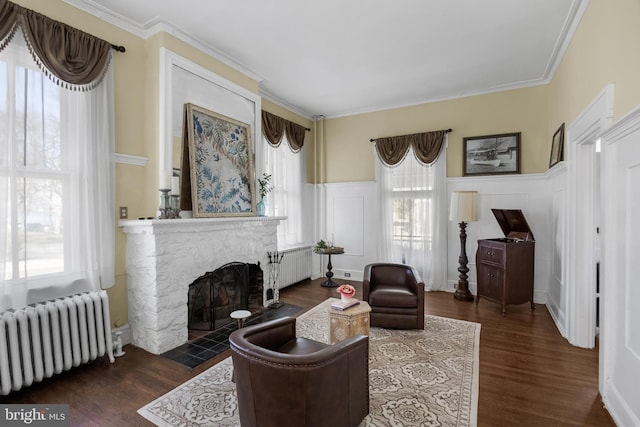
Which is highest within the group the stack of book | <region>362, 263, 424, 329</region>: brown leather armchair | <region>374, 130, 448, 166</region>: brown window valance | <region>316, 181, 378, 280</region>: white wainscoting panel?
<region>374, 130, 448, 166</region>: brown window valance

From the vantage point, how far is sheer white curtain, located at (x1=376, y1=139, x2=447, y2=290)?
514 centimetres

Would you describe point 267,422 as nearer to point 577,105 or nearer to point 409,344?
point 409,344

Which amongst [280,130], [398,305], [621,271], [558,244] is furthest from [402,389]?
[280,130]

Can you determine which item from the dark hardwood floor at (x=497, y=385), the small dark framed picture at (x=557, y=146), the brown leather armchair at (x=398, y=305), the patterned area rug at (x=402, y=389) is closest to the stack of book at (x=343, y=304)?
the patterned area rug at (x=402, y=389)

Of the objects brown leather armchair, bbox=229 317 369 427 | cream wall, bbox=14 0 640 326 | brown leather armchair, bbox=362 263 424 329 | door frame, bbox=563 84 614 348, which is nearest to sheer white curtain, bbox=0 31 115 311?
cream wall, bbox=14 0 640 326

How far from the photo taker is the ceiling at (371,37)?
2.87 metres

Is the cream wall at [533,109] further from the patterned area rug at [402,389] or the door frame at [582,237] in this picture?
the patterned area rug at [402,389]

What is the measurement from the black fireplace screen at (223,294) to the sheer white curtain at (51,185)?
0.98m

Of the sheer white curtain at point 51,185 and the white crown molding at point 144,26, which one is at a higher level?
the white crown molding at point 144,26

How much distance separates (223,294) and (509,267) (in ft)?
12.2

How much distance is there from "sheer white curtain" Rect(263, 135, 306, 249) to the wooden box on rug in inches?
122

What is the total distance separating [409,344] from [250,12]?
3.69 m

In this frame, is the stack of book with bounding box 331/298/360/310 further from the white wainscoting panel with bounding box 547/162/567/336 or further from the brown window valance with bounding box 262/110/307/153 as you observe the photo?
the brown window valance with bounding box 262/110/307/153

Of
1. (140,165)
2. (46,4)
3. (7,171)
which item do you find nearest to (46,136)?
(7,171)
